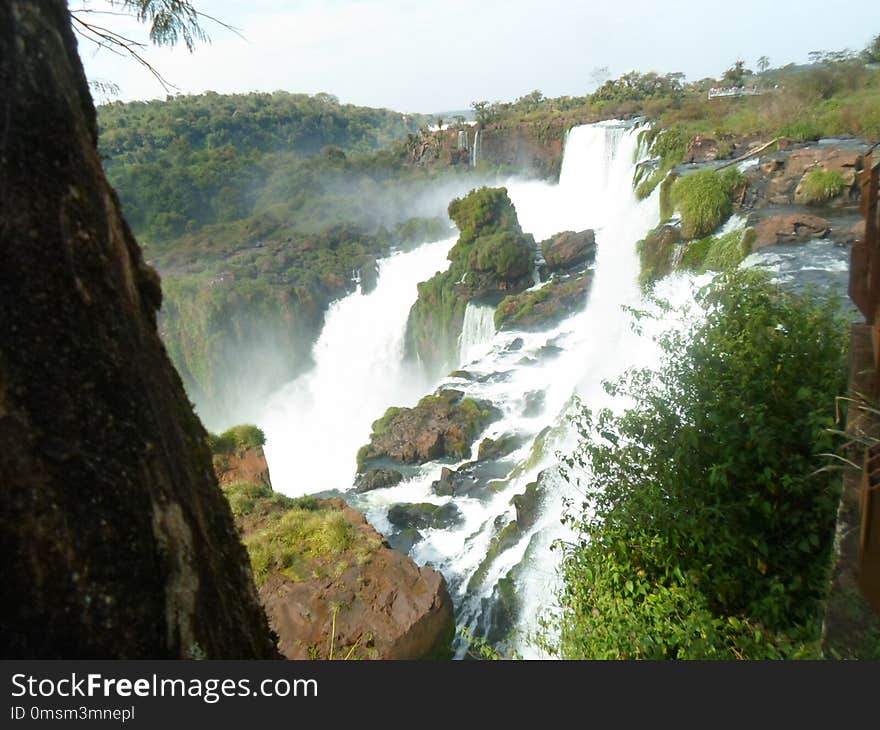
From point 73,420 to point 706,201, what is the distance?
12045 mm

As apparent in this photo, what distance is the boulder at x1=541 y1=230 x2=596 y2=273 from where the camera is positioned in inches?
722

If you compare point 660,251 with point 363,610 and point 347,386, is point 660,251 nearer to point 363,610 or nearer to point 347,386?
point 363,610

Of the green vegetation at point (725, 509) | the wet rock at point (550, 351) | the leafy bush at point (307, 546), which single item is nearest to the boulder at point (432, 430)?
the wet rock at point (550, 351)

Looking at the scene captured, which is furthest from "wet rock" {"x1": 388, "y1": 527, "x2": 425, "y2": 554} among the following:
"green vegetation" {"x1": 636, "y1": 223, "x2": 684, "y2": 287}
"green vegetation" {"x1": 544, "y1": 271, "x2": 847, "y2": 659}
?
"green vegetation" {"x1": 636, "y1": 223, "x2": 684, "y2": 287}

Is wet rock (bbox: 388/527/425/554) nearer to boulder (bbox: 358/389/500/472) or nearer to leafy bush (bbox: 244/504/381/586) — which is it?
leafy bush (bbox: 244/504/381/586)

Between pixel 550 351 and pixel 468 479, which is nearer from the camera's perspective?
pixel 468 479

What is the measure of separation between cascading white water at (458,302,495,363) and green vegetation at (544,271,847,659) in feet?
44.7

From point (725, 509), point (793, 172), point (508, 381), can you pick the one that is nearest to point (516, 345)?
point (508, 381)

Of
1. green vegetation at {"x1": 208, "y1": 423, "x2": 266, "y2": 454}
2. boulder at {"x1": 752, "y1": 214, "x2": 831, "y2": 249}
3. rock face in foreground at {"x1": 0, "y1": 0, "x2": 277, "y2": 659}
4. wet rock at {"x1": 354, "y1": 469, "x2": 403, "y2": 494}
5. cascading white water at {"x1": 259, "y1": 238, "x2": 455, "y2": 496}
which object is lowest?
cascading white water at {"x1": 259, "y1": 238, "x2": 455, "y2": 496}

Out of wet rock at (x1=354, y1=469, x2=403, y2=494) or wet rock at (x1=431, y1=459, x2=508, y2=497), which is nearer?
wet rock at (x1=431, y1=459, x2=508, y2=497)

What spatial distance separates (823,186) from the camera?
1110 centimetres

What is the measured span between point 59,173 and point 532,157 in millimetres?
34902

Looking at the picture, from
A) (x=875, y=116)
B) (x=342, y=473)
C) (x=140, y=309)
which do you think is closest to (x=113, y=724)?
(x=140, y=309)

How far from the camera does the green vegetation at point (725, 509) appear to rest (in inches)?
120
